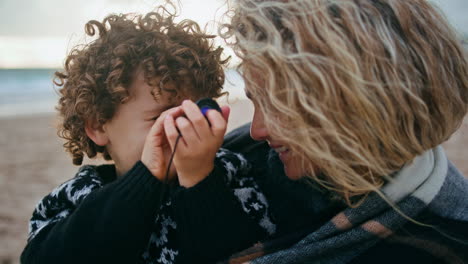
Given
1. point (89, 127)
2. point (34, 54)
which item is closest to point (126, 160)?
point (89, 127)

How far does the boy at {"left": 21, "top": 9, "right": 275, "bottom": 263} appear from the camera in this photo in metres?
1.23

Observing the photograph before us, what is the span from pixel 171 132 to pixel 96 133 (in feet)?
2.28

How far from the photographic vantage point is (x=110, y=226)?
4.02 feet

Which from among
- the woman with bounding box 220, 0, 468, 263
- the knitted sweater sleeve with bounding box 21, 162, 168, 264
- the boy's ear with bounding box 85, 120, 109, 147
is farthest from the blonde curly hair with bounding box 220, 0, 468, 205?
the boy's ear with bounding box 85, 120, 109, 147

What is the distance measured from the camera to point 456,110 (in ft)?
3.73

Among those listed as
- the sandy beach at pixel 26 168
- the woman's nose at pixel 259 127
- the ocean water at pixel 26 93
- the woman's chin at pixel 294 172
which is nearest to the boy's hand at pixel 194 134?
the woman's nose at pixel 259 127

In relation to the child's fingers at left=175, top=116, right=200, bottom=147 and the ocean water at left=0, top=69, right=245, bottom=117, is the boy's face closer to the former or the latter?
the child's fingers at left=175, top=116, right=200, bottom=147

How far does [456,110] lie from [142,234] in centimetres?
107

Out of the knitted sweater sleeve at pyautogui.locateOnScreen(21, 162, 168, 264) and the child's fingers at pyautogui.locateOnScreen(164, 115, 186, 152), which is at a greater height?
the child's fingers at pyautogui.locateOnScreen(164, 115, 186, 152)

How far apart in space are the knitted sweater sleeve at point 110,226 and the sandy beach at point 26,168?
1.17 meters

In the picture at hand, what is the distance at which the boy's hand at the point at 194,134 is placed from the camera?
1191 millimetres

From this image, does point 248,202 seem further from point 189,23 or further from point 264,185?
point 189,23

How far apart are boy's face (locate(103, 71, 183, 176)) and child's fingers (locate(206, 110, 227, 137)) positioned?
0.42m

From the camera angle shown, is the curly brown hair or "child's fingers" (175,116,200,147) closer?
"child's fingers" (175,116,200,147)
